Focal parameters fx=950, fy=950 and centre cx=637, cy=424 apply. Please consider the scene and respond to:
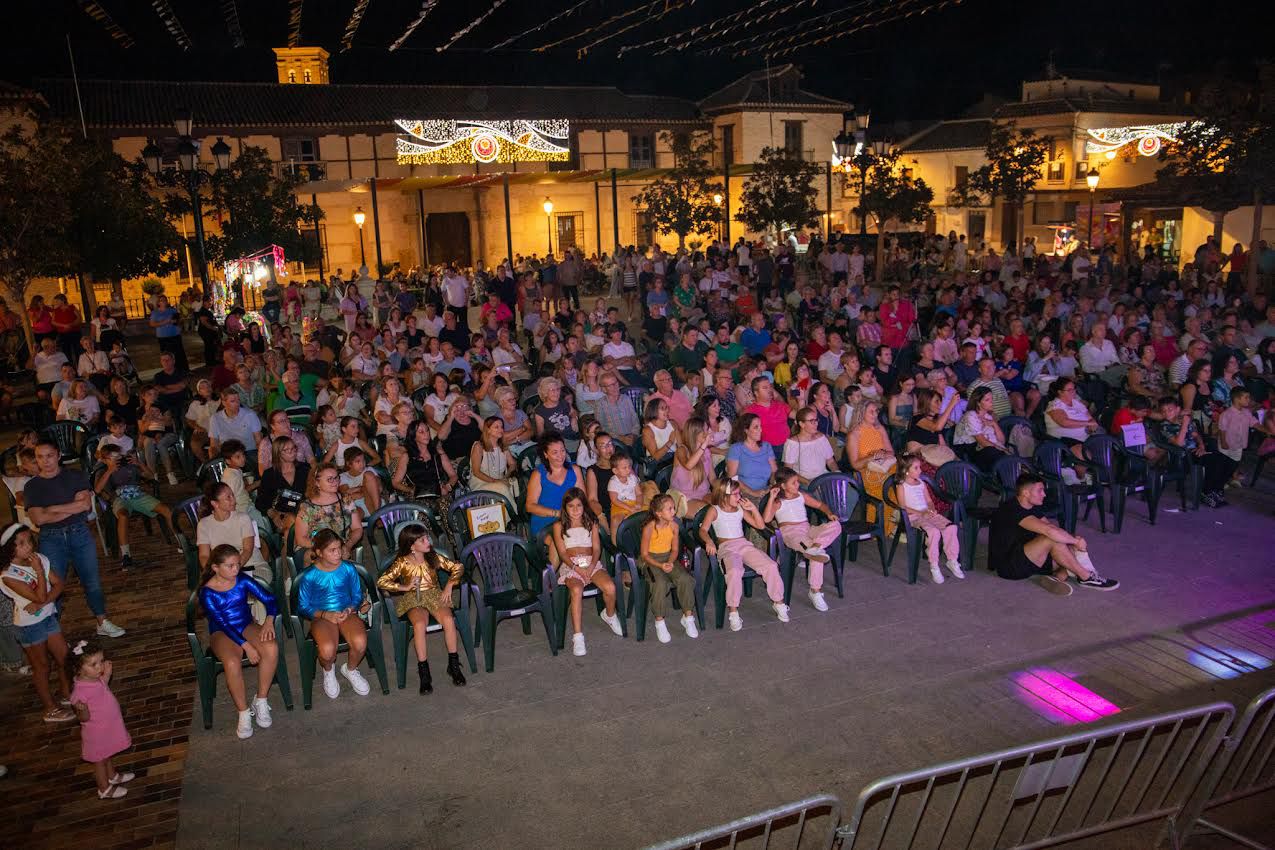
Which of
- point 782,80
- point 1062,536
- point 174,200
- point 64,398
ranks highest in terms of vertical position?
point 782,80

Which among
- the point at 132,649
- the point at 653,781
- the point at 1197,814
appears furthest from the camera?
the point at 132,649

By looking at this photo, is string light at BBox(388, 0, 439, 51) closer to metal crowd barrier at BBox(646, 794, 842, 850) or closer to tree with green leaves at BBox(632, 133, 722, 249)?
tree with green leaves at BBox(632, 133, 722, 249)

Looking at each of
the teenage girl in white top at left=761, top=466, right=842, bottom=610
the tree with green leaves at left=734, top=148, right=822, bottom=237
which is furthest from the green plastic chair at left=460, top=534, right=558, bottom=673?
the tree with green leaves at left=734, top=148, right=822, bottom=237

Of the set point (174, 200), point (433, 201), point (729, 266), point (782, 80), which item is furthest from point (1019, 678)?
point (782, 80)

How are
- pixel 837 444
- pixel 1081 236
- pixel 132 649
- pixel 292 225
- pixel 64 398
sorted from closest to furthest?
1. pixel 132 649
2. pixel 837 444
3. pixel 64 398
4. pixel 292 225
5. pixel 1081 236

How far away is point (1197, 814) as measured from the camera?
4191mm

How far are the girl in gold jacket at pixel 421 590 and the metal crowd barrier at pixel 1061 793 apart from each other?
2.23m

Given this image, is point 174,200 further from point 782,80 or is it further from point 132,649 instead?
point 782,80

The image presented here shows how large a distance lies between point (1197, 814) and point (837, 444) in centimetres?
520

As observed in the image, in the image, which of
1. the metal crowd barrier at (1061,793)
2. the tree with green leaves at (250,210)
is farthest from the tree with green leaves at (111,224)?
the metal crowd barrier at (1061,793)

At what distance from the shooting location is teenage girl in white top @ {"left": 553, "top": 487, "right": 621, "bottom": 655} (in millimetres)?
6324

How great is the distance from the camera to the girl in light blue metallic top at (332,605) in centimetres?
566

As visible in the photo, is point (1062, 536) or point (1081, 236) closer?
point (1062, 536)

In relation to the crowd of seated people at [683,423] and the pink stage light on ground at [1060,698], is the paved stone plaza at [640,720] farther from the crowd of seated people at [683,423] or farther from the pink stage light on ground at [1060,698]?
the crowd of seated people at [683,423]
